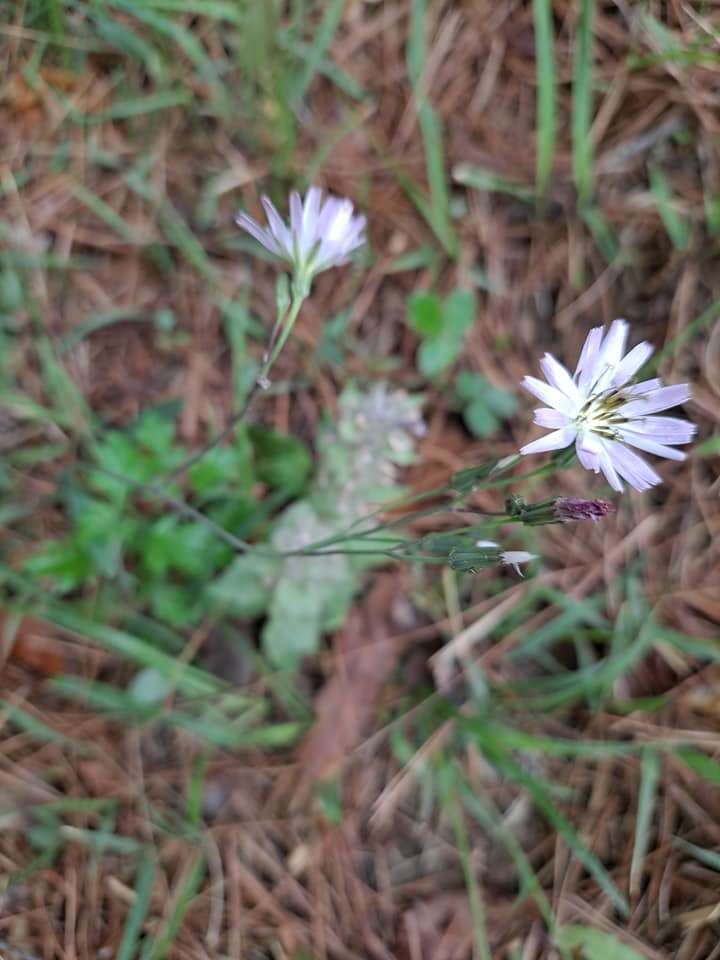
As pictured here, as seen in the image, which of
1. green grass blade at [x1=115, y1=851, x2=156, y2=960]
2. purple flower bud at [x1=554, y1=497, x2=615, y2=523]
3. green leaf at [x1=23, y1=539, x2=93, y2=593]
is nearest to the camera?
purple flower bud at [x1=554, y1=497, x2=615, y2=523]

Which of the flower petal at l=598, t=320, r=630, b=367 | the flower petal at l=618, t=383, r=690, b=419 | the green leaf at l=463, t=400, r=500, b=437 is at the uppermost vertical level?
the flower petal at l=598, t=320, r=630, b=367

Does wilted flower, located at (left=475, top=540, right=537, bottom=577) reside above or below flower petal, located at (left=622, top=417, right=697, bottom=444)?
below

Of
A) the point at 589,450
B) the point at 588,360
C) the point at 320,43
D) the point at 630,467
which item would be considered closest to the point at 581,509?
the point at 589,450

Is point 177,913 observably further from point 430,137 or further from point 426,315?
point 430,137

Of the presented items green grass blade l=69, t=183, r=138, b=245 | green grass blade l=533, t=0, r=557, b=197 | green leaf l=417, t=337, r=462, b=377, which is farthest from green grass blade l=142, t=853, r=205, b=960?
green grass blade l=533, t=0, r=557, b=197

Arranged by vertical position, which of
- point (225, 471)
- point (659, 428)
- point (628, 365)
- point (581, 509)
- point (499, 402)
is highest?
point (628, 365)

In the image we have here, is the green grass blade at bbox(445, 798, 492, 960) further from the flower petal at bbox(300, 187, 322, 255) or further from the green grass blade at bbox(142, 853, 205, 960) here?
the flower petal at bbox(300, 187, 322, 255)
